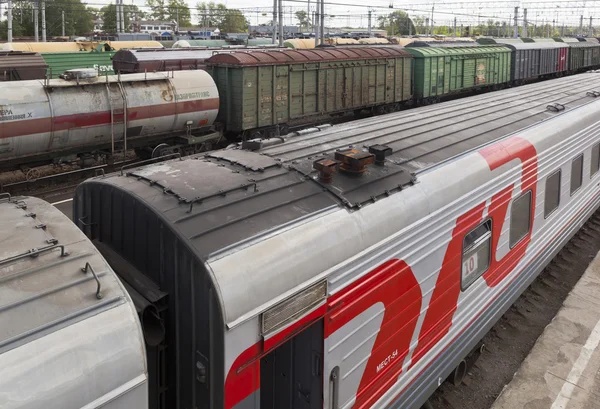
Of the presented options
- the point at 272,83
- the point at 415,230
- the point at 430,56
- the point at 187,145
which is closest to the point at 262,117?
the point at 272,83

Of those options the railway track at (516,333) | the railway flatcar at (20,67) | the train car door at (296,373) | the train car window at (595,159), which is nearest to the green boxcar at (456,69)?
the railway flatcar at (20,67)

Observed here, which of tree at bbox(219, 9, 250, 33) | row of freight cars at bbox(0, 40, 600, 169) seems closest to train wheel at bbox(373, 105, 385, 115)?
row of freight cars at bbox(0, 40, 600, 169)

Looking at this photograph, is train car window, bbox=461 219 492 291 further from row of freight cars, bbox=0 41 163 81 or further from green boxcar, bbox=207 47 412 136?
green boxcar, bbox=207 47 412 136

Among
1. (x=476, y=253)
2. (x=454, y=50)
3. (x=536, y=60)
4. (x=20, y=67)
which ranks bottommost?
(x=476, y=253)

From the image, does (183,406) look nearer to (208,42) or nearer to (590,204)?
(590,204)

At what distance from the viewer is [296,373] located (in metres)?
4.16

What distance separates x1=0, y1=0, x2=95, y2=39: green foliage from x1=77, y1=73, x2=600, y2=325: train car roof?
6670cm

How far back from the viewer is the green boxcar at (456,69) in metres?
26.2

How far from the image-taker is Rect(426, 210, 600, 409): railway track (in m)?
6.68

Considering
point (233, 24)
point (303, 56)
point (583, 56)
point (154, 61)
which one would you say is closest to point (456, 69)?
point (303, 56)

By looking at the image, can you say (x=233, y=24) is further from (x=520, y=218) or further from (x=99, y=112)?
(x=520, y=218)

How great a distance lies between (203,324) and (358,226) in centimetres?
153

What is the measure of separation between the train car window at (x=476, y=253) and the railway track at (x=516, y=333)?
1.53 m

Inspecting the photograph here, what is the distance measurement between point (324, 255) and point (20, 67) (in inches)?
652
